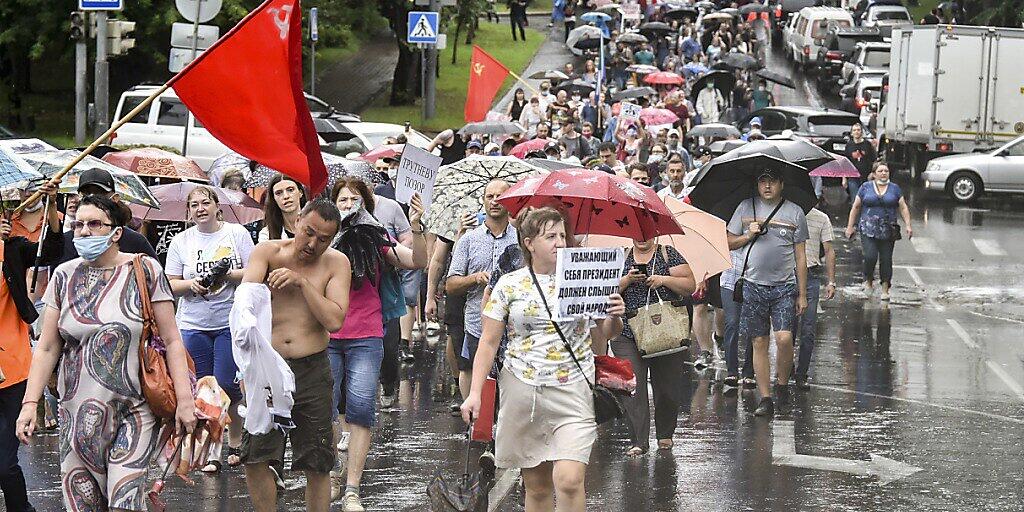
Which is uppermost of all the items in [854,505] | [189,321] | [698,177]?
[698,177]

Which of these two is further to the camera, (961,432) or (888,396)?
(888,396)

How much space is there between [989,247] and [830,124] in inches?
419

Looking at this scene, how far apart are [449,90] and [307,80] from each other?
4.03m

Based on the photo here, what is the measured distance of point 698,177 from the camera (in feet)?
43.3

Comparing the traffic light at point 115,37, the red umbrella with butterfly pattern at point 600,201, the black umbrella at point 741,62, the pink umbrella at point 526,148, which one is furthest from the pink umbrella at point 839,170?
the black umbrella at point 741,62

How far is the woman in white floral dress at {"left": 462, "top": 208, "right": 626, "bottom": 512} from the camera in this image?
7500 mm

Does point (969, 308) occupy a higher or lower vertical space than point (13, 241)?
lower

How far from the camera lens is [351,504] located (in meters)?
8.99

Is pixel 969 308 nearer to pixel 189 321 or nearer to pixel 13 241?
pixel 189 321

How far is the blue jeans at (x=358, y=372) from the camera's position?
913 cm

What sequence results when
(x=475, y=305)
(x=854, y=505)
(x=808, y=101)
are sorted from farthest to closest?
(x=808, y=101)
(x=475, y=305)
(x=854, y=505)

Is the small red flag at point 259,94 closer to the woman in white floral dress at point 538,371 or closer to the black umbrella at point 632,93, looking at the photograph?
the woman in white floral dress at point 538,371

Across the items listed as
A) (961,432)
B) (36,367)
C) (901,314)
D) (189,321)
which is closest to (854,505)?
(961,432)

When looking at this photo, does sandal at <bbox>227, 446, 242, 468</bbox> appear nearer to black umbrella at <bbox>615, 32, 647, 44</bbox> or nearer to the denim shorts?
the denim shorts
